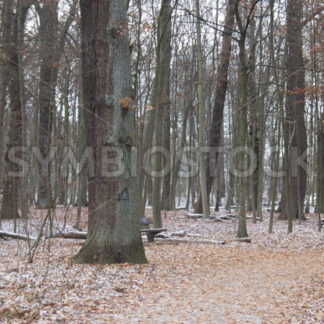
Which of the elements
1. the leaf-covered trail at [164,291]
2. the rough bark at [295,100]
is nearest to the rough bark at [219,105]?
the rough bark at [295,100]

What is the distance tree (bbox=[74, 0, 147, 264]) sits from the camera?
6.73m

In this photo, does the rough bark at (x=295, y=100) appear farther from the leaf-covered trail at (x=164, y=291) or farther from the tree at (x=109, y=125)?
the tree at (x=109, y=125)

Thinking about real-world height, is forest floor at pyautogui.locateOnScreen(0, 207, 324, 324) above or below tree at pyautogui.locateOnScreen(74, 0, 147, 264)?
below

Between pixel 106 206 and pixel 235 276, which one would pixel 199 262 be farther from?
pixel 106 206

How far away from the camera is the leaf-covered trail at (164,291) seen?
4277 millimetres

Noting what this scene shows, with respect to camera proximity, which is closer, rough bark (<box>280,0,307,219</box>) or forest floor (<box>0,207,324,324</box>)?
forest floor (<box>0,207,324,324</box>)

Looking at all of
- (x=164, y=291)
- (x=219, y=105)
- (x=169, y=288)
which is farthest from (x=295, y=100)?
(x=164, y=291)

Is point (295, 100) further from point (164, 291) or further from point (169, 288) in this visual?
point (164, 291)

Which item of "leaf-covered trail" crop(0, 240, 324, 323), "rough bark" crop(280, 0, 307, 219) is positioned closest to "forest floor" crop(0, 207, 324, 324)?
"leaf-covered trail" crop(0, 240, 324, 323)

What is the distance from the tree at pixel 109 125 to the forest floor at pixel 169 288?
51cm

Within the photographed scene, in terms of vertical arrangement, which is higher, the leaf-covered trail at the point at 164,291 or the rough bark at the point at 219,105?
the rough bark at the point at 219,105

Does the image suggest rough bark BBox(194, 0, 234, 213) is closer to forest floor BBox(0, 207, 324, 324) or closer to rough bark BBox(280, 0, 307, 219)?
rough bark BBox(280, 0, 307, 219)

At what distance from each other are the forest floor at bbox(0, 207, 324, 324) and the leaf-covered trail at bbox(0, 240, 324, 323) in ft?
0.04

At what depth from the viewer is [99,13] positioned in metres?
6.79
